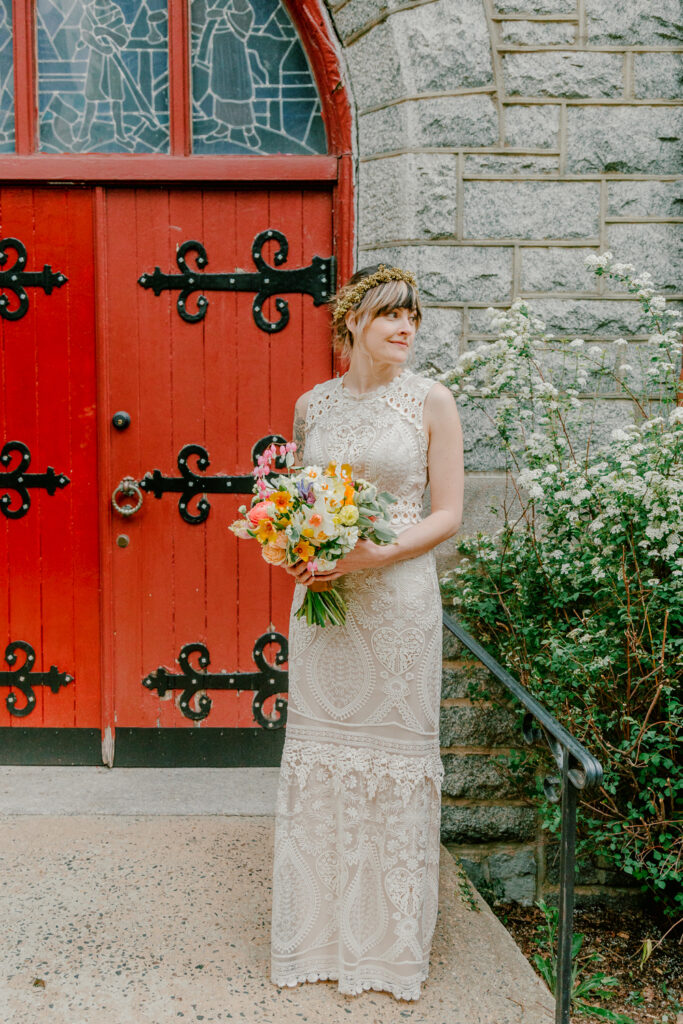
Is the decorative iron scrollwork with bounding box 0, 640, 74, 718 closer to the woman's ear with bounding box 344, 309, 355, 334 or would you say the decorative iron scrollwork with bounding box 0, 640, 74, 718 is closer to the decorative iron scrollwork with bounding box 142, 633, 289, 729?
the decorative iron scrollwork with bounding box 142, 633, 289, 729

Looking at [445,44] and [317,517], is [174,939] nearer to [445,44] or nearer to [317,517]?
[317,517]

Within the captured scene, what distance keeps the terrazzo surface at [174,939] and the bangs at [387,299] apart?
1822mm

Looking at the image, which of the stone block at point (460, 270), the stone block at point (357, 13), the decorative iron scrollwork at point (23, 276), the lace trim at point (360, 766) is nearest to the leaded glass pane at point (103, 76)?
the decorative iron scrollwork at point (23, 276)

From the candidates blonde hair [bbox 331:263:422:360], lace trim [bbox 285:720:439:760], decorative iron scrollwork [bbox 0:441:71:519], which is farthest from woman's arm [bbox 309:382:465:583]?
decorative iron scrollwork [bbox 0:441:71:519]

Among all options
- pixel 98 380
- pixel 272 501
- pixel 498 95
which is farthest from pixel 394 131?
pixel 272 501

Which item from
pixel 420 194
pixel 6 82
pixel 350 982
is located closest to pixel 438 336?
pixel 420 194

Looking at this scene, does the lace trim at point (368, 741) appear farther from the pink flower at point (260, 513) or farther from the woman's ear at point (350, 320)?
the woman's ear at point (350, 320)

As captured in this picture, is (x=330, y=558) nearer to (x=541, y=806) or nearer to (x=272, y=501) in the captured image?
(x=272, y=501)

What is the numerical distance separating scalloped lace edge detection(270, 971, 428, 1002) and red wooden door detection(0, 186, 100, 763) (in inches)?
64.8

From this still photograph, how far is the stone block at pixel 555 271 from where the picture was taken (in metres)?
3.24

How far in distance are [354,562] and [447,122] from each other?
190 cm

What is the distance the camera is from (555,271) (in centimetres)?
324

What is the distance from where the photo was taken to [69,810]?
3.26m

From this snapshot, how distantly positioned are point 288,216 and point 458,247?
0.75m
